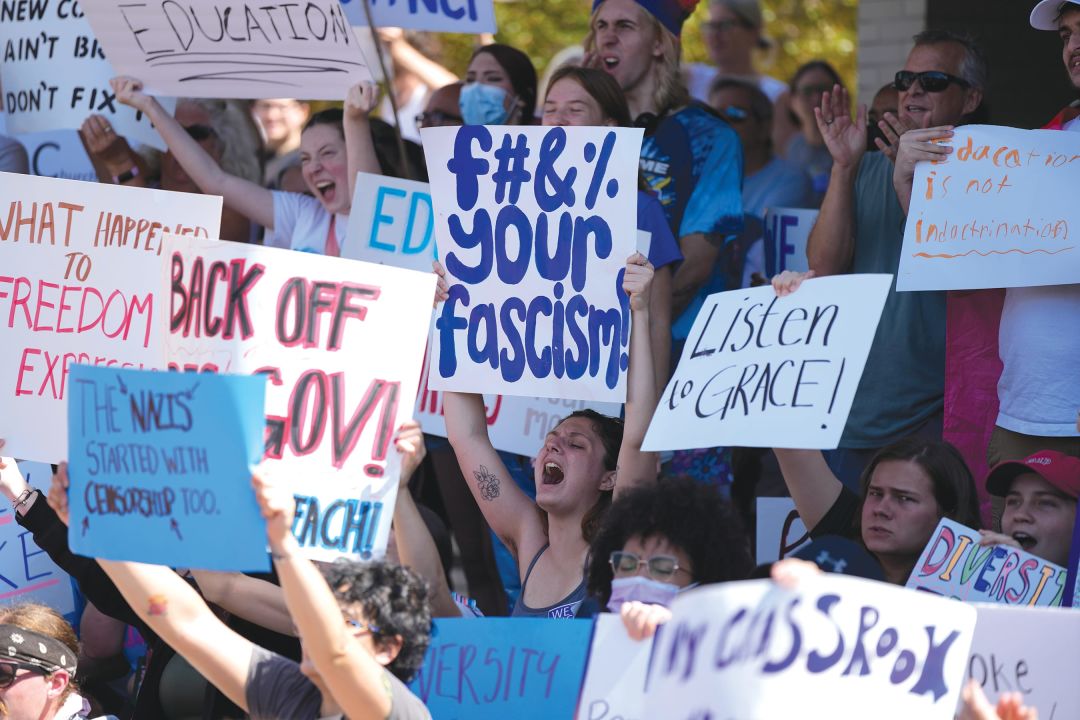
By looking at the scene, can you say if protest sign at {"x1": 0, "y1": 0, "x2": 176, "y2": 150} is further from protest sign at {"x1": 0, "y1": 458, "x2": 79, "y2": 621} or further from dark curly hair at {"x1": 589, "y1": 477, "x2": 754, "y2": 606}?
dark curly hair at {"x1": 589, "y1": 477, "x2": 754, "y2": 606}

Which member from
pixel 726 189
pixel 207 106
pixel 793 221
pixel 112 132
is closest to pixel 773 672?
pixel 726 189

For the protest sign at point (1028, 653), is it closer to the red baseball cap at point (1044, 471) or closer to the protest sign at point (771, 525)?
the red baseball cap at point (1044, 471)

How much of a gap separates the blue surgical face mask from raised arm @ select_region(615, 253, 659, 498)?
69.9 inches

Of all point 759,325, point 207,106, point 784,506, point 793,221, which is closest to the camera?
point 759,325

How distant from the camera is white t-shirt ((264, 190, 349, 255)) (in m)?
5.98

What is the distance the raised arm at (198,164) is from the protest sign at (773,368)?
7.98 ft

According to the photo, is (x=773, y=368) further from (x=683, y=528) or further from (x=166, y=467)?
(x=166, y=467)

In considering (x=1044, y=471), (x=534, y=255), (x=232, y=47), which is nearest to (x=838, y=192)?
(x=534, y=255)

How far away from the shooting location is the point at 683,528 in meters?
3.71

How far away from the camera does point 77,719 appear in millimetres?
4309

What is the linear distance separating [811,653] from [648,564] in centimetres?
62

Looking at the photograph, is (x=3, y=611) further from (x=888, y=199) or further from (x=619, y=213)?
(x=888, y=199)

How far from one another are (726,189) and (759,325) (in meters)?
1.37

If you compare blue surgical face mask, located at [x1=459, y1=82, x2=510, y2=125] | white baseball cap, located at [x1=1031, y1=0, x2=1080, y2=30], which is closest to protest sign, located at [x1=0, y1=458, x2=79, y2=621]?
blue surgical face mask, located at [x1=459, y1=82, x2=510, y2=125]
